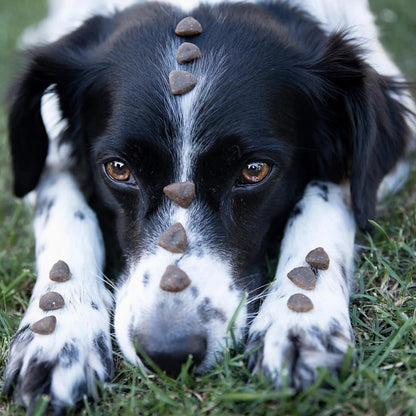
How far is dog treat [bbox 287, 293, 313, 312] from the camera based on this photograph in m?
2.22

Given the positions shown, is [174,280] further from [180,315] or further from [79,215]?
[79,215]

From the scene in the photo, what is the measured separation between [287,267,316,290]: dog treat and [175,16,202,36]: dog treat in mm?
1131

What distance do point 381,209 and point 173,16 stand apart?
155 centimetres

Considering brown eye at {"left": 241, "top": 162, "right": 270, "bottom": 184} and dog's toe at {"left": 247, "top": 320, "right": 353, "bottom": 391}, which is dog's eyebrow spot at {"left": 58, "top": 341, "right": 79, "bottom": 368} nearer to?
dog's toe at {"left": 247, "top": 320, "right": 353, "bottom": 391}

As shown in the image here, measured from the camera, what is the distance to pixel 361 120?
2779 millimetres

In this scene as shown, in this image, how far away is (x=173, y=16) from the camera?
2764mm

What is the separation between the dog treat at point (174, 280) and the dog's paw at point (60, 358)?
14.9 inches

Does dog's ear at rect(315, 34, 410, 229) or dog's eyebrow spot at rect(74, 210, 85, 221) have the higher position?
dog's ear at rect(315, 34, 410, 229)

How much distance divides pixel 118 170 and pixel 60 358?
87 centimetres

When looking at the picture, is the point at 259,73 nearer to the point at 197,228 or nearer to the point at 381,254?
the point at 197,228

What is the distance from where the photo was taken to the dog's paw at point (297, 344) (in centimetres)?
201

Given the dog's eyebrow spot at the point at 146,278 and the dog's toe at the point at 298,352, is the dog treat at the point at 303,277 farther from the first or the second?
the dog's eyebrow spot at the point at 146,278

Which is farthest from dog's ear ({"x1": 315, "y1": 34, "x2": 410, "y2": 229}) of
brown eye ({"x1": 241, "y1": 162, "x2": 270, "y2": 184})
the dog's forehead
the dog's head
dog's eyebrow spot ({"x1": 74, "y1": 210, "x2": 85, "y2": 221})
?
dog's eyebrow spot ({"x1": 74, "y1": 210, "x2": 85, "y2": 221})

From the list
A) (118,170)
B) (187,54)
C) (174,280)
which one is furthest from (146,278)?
(187,54)
